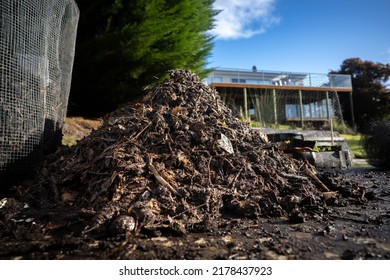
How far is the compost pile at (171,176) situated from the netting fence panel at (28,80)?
0.27 m

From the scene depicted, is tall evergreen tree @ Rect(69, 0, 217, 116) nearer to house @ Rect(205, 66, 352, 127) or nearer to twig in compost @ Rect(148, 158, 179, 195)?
twig in compost @ Rect(148, 158, 179, 195)

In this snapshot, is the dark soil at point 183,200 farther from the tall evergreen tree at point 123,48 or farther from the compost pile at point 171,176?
the tall evergreen tree at point 123,48

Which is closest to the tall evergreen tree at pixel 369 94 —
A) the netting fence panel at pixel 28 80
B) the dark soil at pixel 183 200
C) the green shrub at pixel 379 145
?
the green shrub at pixel 379 145

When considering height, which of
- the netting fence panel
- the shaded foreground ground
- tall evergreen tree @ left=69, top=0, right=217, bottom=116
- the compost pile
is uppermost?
tall evergreen tree @ left=69, top=0, right=217, bottom=116

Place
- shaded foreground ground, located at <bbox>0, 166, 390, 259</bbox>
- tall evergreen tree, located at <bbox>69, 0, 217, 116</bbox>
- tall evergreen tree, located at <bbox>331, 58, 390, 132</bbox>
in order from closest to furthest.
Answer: shaded foreground ground, located at <bbox>0, 166, 390, 259</bbox> < tall evergreen tree, located at <bbox>69, 0, 217, 116</bbox> < tall evergreen tree, located at <bbox>331, 58, 390, 132</bbox>

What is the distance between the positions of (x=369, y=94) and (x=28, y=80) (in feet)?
80.8

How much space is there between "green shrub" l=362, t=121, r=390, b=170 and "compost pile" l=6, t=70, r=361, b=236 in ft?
12.3

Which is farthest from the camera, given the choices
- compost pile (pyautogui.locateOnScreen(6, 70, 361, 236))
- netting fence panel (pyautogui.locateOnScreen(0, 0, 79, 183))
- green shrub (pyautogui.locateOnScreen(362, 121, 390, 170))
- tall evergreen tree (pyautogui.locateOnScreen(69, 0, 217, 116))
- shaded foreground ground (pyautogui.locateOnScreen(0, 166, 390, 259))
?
green shrub (pyautogui.locateOnScreen(362, 121, 390, 170))

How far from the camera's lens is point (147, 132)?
8.32ft

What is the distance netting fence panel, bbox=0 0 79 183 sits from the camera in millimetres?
2309

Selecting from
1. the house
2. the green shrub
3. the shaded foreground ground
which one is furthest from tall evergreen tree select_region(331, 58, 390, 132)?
the shaded foreground ground

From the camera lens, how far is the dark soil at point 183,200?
1420 mm

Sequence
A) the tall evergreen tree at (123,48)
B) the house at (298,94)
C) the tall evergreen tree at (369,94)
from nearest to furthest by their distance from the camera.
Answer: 1. the tall evergreen tree at (123,48)
2. the house at (298,94)
3. the tall evergreen tree at (369,94)

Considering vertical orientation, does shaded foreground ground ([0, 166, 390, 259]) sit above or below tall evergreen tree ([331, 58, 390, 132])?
below
